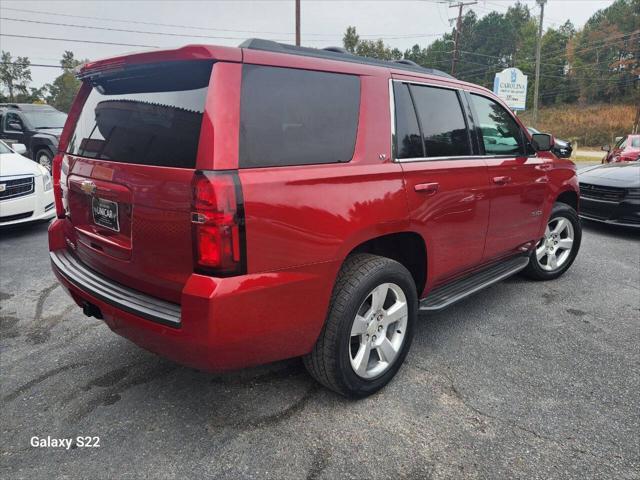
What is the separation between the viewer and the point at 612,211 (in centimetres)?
664

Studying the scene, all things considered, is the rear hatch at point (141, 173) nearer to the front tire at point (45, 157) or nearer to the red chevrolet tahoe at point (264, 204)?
the red chevrolet tahoe at point (264, 204)

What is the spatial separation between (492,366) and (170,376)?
2046 millimetres

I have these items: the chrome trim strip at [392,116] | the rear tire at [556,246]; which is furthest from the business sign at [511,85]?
the chrome trim strip at [392,116]

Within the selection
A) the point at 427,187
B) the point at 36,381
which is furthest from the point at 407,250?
the point at 36,381

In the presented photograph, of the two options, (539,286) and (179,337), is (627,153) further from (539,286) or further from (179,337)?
(179,337)

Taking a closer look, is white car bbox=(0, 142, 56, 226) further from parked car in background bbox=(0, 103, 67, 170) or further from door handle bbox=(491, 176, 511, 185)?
door handle bbox=(491, 176, 511, 185)

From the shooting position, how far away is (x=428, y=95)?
3012mm

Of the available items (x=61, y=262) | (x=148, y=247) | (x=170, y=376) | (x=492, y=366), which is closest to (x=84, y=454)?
(x=170, y=376)

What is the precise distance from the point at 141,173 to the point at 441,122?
6.50ft

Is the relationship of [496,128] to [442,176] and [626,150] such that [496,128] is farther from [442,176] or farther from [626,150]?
[626,150]

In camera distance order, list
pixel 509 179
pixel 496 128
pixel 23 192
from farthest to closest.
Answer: pixel 23 192, pixel 496 128, pixel 509 179

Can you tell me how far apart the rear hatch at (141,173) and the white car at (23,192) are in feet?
14.3

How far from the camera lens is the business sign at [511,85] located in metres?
31.4

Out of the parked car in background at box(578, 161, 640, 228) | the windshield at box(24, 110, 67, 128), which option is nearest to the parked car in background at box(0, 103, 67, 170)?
the windshield at box(24, 110, 67, 128)
